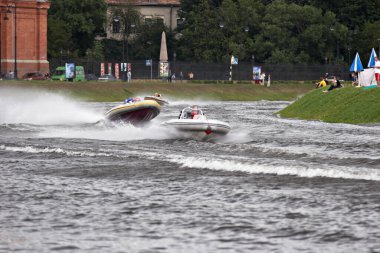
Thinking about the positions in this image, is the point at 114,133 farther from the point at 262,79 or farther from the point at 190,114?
the point at 262,79

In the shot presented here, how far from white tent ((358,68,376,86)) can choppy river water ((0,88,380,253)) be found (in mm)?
17789

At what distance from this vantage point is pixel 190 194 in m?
23.0

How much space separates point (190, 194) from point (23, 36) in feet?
337

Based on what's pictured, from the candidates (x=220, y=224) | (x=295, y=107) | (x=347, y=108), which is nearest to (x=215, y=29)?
(x=295, y=107)

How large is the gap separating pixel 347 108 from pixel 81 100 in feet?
145

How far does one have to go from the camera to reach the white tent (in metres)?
56.5

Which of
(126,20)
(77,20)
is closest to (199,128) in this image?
(77,20)

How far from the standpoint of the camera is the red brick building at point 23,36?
399ft

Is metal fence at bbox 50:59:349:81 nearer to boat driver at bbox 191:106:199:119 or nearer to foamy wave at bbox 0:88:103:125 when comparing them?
A: foamy wave at bbox 0:88:103:125

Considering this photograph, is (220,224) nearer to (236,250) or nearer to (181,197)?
(236,250)

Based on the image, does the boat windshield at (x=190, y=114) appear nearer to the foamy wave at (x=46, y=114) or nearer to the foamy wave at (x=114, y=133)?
the foamy wave at (x=114, y=133)

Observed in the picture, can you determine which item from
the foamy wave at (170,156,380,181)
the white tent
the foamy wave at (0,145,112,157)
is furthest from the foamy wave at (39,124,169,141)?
the white tent

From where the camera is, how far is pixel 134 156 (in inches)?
1240

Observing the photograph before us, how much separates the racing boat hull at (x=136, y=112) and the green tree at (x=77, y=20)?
95.8 metres
